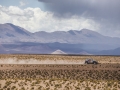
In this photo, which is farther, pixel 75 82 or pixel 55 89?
pixel 75 82

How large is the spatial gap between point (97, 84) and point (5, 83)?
15.3 meters

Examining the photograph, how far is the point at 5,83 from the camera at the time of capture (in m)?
41.8

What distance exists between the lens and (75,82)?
42.1 m

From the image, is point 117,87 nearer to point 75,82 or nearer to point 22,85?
point 75,82

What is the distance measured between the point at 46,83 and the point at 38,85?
1465mm

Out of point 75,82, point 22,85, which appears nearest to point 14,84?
point 22,85

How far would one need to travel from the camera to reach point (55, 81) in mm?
42344

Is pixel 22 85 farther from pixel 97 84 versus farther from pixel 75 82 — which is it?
pixel 97 84

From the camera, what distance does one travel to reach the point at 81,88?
131ft

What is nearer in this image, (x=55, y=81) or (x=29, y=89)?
(x=29, y=89)

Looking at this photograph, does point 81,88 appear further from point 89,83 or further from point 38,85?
point 38,85

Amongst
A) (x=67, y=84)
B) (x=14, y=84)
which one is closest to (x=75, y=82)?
(x=67, y=84)

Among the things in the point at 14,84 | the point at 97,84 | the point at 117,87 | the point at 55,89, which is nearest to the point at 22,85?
the point at 14,84

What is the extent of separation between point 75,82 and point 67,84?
5.47ft
